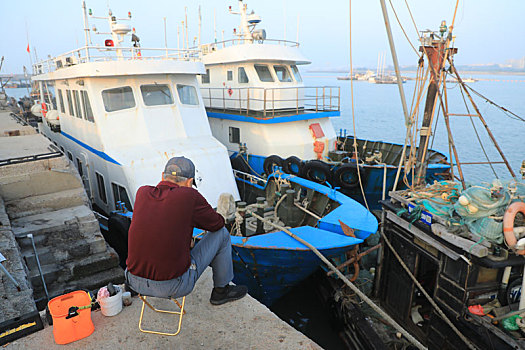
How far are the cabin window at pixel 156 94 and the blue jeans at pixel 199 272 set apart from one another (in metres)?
6.40

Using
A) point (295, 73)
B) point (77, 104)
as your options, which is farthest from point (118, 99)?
point (295, 73)

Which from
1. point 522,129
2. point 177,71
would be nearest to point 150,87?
point 177,71

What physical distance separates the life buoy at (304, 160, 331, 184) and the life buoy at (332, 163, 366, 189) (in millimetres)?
264

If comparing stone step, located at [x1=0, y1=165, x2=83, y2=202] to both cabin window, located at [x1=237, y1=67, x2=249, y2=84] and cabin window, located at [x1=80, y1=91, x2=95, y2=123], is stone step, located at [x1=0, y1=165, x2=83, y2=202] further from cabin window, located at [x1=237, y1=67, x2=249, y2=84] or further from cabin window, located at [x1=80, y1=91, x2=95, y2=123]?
cabin window, located at [x1=237, y1=67, x2=249, y2=84]

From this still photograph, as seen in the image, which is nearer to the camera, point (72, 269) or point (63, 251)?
point (72, 269)

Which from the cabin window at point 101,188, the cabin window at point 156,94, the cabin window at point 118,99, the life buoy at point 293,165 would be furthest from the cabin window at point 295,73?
the cabin window at point 101,188

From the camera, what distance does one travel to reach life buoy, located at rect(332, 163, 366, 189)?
33.8 ft

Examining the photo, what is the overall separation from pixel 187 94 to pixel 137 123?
1558 mm

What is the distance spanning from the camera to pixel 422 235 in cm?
468

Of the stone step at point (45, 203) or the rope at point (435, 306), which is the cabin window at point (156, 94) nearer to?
the stone step at point (45, 203)

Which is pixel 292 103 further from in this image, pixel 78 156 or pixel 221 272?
pixel 221 272

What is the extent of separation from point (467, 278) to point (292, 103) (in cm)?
982

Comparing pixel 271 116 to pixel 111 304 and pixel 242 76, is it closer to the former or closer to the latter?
pixel 242 76

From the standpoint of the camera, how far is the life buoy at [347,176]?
33.8ft
